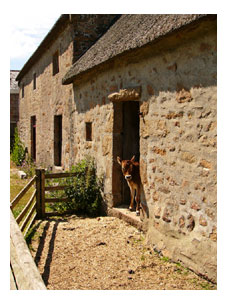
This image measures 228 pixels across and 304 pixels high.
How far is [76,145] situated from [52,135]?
116 inches

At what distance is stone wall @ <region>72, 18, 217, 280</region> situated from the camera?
3861 mm

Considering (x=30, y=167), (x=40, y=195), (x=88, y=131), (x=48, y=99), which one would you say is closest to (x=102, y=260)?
(x=40, y=195)

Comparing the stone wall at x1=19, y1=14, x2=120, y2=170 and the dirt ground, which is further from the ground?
the stone wall at x1=19, y1=14, x2=120, y2=170

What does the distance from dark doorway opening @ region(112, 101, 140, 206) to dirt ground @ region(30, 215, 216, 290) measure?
1.78 ft

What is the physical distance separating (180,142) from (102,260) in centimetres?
194

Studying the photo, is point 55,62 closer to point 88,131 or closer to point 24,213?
point 88,131

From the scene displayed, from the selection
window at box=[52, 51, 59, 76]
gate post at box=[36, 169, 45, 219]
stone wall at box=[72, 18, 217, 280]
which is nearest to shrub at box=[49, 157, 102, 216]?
gate post at box=[36, 169, 45, 219]

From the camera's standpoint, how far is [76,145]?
341 inches

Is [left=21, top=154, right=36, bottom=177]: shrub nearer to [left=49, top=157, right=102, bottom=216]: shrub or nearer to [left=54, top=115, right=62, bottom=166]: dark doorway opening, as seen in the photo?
[left=54, top=115, right=62, bottom=166]: dark doorway opening

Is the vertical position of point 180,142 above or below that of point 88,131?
below

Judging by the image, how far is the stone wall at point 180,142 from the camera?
386cm

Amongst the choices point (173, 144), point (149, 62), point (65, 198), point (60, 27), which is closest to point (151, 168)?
point (173, 144)

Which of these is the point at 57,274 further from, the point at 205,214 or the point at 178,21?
the point at 178,21

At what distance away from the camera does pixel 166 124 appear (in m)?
4.66
